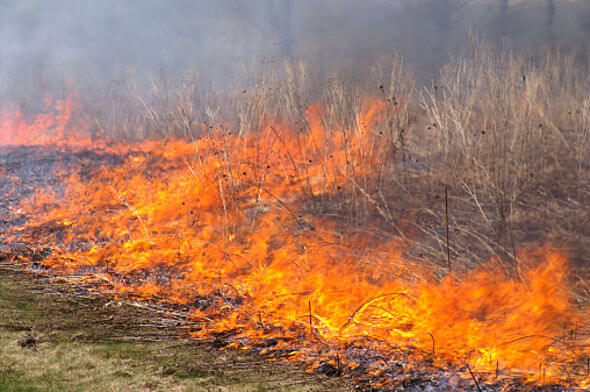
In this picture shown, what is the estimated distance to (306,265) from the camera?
4.57 meters

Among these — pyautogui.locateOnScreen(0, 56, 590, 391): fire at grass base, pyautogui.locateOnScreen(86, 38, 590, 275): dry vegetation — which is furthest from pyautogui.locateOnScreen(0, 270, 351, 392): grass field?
pyautogui.locateOnScreen(86, 38, 590, 275): dry vegetation

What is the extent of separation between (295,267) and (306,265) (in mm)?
127

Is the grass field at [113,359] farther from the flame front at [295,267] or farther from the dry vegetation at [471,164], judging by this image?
the dry vegetation at [471,164]

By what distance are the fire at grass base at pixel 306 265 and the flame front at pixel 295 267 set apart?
→ 0.02 meters

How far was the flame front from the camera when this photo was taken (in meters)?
3.17

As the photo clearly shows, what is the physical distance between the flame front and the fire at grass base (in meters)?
0.02

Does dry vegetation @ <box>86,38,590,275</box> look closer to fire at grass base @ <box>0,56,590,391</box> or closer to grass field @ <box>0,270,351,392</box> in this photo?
fire at grass base @ <box>0,56,590,391</box>

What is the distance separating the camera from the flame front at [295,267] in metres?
3.17

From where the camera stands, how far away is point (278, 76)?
8.17 m

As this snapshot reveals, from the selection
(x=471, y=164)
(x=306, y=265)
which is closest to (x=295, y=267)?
(x=306, y=265)

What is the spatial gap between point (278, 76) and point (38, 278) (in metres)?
5.33

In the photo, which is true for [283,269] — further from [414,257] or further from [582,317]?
[582,317]

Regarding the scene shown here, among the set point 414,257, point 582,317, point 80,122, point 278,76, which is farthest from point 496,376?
point 80,122

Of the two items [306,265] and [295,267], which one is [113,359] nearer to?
[295,267]
